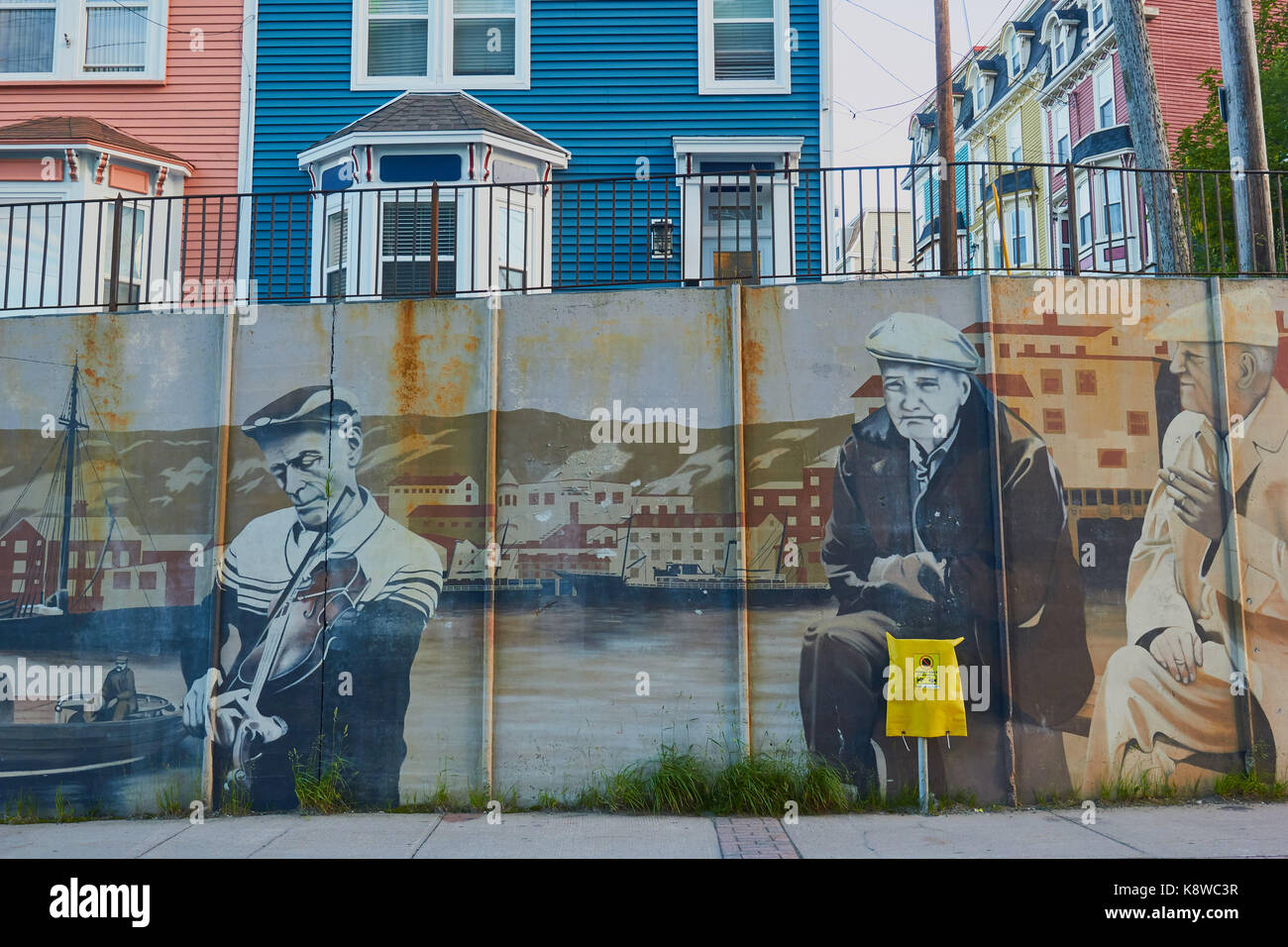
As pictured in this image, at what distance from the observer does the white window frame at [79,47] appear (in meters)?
13.0

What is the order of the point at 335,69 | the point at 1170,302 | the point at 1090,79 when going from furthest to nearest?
1. the point at 1090,79
2. the point at 335,69
3. the point at 1170,302

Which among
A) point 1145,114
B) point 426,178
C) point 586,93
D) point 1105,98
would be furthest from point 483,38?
point 1105,98

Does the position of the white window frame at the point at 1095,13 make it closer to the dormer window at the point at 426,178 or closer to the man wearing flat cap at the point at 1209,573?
the dormer window at the point at 426,178

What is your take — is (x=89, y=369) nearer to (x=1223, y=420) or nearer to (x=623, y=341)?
(x=623, y=341)

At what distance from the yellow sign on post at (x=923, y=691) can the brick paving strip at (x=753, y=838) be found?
1194mm

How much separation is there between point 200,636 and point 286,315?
260 cm

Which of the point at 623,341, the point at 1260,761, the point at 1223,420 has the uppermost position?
the point at 623,341

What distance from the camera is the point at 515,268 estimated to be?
11664mm

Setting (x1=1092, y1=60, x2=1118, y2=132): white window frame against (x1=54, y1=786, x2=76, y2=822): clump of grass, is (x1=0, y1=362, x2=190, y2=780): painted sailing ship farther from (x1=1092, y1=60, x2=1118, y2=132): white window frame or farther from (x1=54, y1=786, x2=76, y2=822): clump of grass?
(x1=1092, y1=60, x2=1118, y2=132): white window frame

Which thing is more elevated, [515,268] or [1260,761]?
[515,268]

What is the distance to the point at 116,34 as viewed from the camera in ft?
43.2

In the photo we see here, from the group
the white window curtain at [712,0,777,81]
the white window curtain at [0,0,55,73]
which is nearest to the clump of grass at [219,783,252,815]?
the white window curtain at [712,0,777,81]

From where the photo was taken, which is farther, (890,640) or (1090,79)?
(1090,79)

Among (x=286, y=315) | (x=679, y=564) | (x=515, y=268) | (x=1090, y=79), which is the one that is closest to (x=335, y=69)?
(x=515, y=268)
